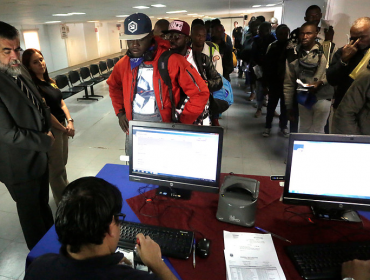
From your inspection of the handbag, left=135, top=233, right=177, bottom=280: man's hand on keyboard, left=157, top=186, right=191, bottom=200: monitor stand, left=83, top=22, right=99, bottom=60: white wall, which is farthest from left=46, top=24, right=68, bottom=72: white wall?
left=135, top=233, right=177, bottom=280: man's hand on keyboard

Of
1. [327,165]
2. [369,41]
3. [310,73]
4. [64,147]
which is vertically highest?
[369,41]

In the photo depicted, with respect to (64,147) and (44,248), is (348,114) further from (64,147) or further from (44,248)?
(64,147)

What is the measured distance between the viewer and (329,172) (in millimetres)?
1185

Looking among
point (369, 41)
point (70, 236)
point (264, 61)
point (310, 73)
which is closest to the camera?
point (70, 236)

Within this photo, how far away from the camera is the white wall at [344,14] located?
3289 mm

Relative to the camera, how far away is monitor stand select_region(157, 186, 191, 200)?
1450mm

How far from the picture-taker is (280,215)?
51.7 inches

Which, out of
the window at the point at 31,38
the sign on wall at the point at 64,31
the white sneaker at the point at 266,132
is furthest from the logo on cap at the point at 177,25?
the sign on wall at the point at 64,31

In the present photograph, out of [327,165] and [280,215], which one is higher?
[327,165]

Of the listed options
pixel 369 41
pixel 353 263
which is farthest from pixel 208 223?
pixel 369 41

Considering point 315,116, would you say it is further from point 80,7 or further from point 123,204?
point 80,7

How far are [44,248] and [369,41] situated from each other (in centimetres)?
286

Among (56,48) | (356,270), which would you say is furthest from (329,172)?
(56,48)

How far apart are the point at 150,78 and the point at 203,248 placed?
137 centimetres
